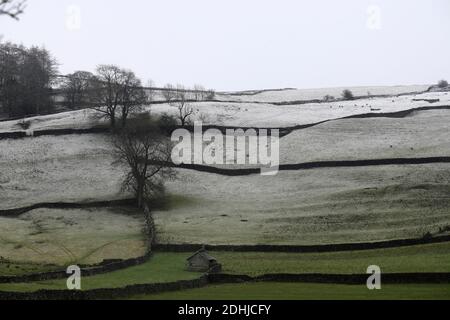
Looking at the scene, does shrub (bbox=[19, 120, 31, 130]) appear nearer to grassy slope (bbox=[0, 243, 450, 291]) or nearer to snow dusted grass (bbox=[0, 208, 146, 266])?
snow dusted grass (bbox=[0, 208, 146, 266])

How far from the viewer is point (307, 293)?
32.7 metres

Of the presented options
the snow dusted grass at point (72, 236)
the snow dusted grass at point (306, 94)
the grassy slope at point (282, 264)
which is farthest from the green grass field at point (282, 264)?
the snow dusted grass at point (306, 94)

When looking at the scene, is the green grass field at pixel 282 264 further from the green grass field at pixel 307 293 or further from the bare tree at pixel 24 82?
the bare tree at pixel 24 82

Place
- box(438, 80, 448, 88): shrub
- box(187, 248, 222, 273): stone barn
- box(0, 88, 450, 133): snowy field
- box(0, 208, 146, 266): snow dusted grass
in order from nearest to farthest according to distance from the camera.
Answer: box(187, 248, 222, 273): stone barn, box(0, 208, 146, 266): snow dusted grass, box(0, 88, 450, 133): snowy field, box(438, 80, 448, 88): shrub

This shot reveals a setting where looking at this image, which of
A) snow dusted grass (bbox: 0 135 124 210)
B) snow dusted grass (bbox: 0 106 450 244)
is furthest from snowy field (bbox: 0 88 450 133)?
snow dusted grass (bbox: 0 106 450 244)

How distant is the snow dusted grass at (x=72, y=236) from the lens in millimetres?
45062

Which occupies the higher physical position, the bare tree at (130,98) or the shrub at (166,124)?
the bare tree at (130,98)

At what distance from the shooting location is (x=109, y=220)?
5678 cm

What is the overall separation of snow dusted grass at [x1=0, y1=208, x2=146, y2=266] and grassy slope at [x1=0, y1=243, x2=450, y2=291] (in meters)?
4.03

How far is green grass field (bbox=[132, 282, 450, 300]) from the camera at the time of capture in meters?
31.0

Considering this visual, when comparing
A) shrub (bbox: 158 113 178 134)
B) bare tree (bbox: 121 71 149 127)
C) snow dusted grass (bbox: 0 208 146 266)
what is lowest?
snow dusted grass (bbox: 0 208 146 266)

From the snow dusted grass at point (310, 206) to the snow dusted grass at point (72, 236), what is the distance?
3.03 m

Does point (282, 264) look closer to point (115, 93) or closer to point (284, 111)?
point (115, 93)
